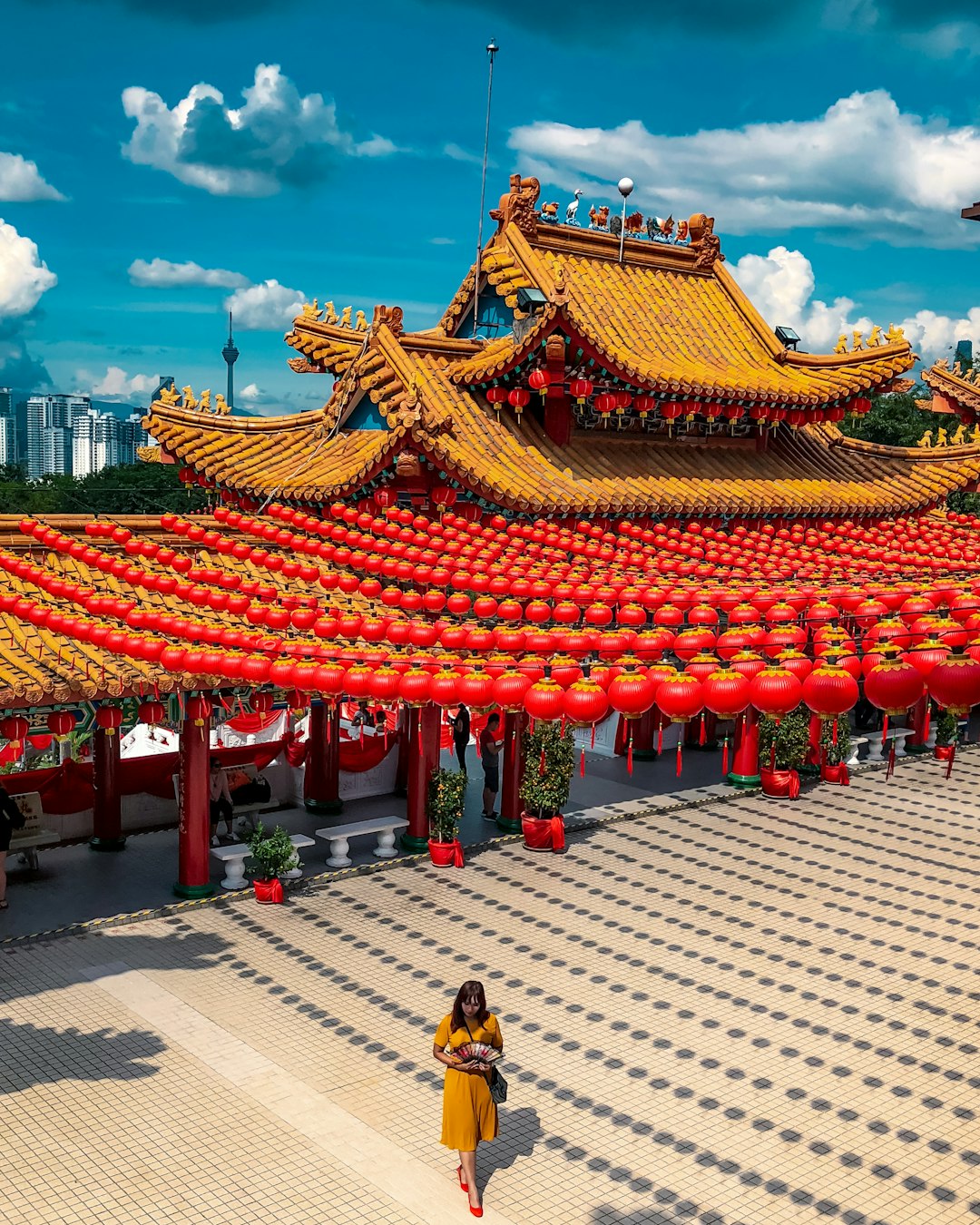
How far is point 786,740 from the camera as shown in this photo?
21562 millimetres

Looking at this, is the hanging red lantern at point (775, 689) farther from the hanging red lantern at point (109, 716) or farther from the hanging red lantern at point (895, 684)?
the hanging red lantern at point (109, 716)

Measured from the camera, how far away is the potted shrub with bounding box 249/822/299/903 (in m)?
15.2

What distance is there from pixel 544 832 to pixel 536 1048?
20.5ft

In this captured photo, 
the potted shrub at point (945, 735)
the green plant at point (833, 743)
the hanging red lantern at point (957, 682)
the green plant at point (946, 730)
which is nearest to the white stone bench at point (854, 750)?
the green plant at point (833, 743)

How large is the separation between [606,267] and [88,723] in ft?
45.4

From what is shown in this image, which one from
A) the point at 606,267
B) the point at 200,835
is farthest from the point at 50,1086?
the point at 606,267

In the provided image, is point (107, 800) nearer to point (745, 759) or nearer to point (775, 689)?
point (775, 689)

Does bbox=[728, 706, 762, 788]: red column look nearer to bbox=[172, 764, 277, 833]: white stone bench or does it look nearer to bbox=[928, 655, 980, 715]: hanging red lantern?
bbox=[172, 764, 277, 833]: white stone bench

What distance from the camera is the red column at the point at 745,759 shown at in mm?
22000

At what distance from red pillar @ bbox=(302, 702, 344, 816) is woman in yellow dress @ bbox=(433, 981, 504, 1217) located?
33.6 ft

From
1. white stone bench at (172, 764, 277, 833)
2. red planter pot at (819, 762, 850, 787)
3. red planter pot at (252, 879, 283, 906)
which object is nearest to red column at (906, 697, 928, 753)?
red planter pot at (819, 762, 850, 787)

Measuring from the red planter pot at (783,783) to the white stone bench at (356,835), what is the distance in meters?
7.36

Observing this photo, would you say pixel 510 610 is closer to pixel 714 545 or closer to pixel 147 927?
pixel 714 545

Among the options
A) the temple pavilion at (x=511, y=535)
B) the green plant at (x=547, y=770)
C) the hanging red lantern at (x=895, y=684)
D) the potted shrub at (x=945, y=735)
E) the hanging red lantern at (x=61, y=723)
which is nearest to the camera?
the hanging red lantern at (x=895, y=684)
